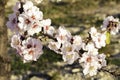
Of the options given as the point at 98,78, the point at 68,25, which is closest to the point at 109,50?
the point at 98,78

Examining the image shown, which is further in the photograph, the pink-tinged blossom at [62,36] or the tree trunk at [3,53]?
the tree trunk at [3,53]

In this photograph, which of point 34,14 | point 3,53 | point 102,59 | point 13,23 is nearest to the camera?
point 34,14

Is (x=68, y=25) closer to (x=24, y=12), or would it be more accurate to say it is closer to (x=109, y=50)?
(x=109, y=50)

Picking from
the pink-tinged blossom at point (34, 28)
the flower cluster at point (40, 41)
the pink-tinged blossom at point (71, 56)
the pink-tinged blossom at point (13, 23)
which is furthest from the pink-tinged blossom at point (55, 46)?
the pink-tinged blossom at point (13, 23)

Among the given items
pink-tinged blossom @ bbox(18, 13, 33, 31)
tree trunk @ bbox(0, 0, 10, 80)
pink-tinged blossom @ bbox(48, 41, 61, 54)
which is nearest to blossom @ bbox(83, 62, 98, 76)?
pink-tinged blossom @ bbox(48, 41, 61, 54)

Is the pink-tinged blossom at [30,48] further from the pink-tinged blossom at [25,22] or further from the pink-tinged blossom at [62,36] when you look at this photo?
the pink-tinged blossom at [62,36]

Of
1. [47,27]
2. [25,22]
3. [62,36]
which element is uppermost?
[25,22]

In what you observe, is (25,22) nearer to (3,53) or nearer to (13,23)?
(13,23)

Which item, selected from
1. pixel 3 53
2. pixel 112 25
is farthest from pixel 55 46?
pixel 3 53

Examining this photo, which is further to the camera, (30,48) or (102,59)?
(102,59)
